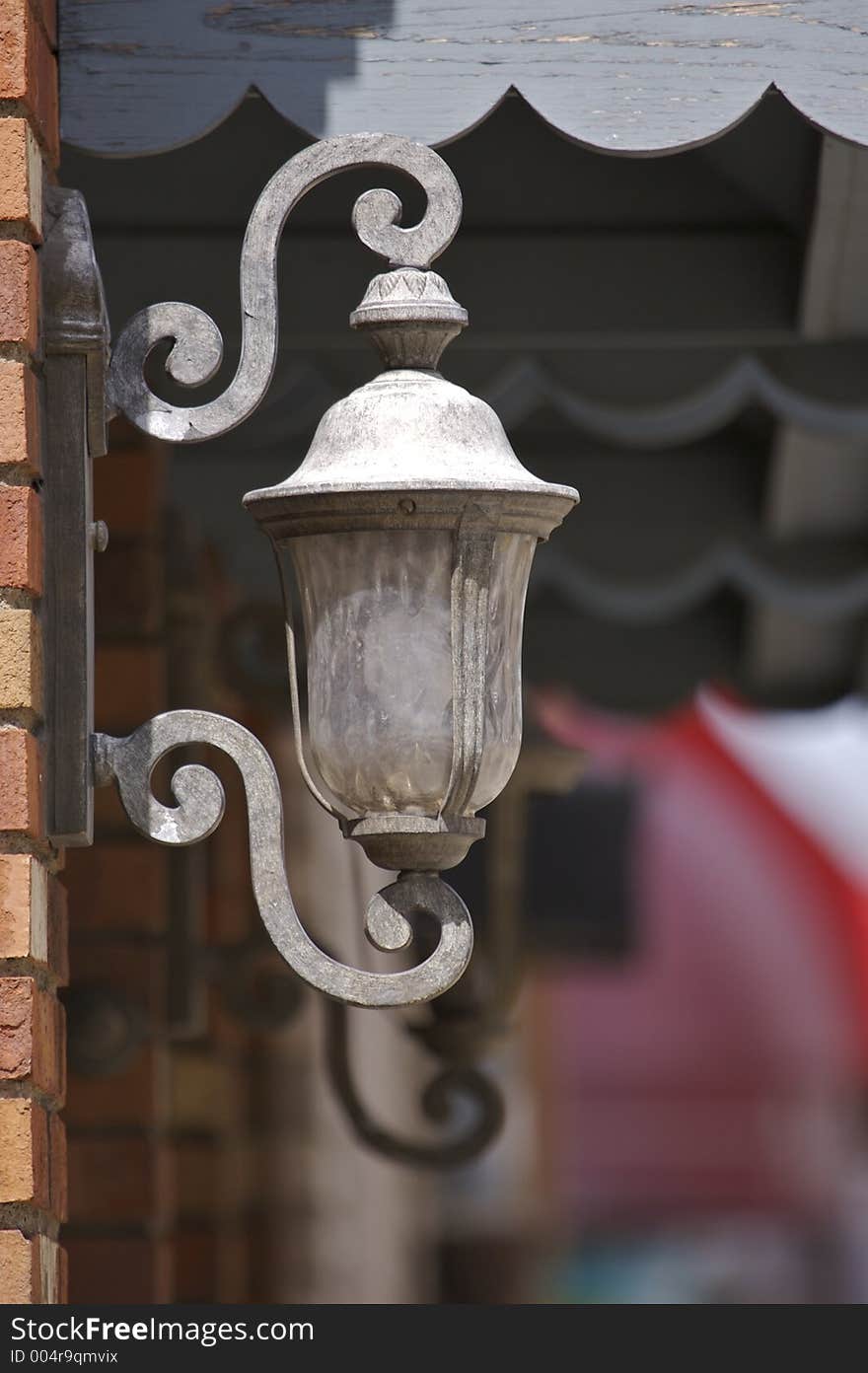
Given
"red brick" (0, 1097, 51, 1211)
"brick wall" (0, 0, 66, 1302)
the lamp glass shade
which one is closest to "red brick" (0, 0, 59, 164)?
"brick wall" (0, 0, 66, 1302)

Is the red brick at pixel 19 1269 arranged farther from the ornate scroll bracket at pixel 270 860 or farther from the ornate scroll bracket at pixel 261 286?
the ornate scroll bracket at pixel 261 286

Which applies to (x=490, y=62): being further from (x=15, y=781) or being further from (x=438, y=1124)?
(x=438, y=1124)

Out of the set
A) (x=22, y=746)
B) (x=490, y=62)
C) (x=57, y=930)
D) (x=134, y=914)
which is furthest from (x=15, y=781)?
(x=134, y=914)

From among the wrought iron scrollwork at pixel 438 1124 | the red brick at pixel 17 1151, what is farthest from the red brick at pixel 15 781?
the wrought iron scrollwork at pixel 438 1124

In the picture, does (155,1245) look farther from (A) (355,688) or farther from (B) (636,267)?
(A) (355,688)

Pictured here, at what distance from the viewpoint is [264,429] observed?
141 inches

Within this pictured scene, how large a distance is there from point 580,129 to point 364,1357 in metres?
1.10

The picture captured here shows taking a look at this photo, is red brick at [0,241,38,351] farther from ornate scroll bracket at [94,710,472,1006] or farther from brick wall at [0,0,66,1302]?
ornate scroll bracket at [94,710,472,1006]

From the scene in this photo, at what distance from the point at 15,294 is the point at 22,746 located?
368 mm

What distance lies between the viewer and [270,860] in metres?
1.97

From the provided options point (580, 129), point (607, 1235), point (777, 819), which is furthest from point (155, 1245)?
point (607, 1235)

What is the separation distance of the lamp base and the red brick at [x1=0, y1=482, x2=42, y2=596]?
0.33 meters

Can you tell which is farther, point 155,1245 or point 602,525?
point 602,525

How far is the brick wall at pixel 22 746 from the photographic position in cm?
185
